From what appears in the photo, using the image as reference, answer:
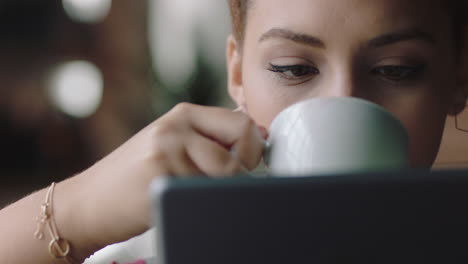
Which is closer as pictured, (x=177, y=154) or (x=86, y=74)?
(x=177, y=154)

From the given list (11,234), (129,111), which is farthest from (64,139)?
(11,234)

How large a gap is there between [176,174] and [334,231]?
0.23m

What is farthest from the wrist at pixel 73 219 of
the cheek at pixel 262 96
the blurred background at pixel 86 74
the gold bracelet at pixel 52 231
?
the blurred background at pixel 86 74

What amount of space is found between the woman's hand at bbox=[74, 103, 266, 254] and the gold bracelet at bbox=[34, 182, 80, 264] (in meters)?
0.14

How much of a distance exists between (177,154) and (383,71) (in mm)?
366

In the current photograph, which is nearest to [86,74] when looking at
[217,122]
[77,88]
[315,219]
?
[77,88]

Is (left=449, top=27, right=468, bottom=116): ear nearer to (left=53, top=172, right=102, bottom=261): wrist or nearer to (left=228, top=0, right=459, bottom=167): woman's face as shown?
(left=228, top=0, right=459, bottom=167): woman's face

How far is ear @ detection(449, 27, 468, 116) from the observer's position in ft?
2.93

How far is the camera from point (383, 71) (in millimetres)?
730

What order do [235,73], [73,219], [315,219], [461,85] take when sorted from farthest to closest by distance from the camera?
1. [235,73]
2. [461,85]
3. [73,219]
4. [315,219]

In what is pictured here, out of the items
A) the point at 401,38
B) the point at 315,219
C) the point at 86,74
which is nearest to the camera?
the point at 315,219

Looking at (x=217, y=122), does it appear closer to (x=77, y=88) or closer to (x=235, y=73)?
(x=235, y=73)

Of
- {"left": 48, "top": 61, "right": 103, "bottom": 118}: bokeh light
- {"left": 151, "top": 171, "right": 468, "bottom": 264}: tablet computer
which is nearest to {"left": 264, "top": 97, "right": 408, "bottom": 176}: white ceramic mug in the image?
{"left": 151, "top": 171, "right": 468, "bottom": 264}: tablet computer

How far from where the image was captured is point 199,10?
3.72m
